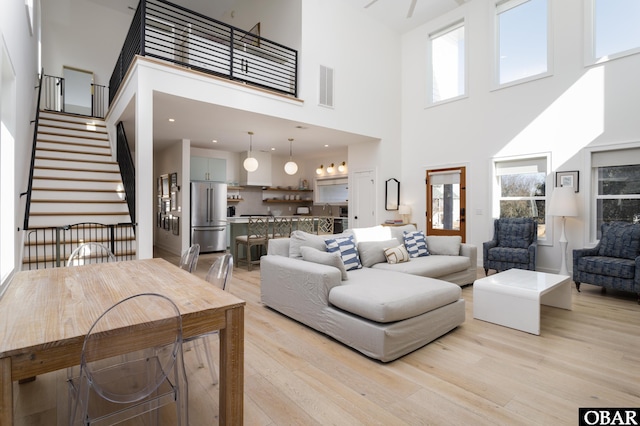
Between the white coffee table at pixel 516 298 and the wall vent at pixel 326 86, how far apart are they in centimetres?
415

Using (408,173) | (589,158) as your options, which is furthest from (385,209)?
(589,158)

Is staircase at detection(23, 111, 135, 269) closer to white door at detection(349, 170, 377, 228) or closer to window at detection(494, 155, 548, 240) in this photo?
white door at detection(349, 170, 377, 228)

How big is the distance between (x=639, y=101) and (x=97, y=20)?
11314 mm

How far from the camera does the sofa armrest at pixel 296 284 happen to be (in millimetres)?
2863

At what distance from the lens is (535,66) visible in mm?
5609

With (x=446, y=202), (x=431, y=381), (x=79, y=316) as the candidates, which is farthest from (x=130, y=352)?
(x=446, y=202)

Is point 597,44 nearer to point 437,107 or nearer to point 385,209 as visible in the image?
point 437,107

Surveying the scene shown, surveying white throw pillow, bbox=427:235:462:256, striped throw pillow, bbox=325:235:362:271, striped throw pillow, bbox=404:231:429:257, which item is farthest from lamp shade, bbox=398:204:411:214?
striped throw pillow, bbox=325:235:362:271

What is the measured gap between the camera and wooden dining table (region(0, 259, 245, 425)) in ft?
3.60

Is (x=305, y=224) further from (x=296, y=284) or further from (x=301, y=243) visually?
(x=296, y=284)

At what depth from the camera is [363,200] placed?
759cm

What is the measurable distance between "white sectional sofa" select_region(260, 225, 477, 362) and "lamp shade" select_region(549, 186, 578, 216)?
231 centimetres

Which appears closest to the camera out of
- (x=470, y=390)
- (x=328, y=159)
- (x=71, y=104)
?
(x=470, y=390)

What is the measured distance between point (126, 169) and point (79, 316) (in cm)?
470
